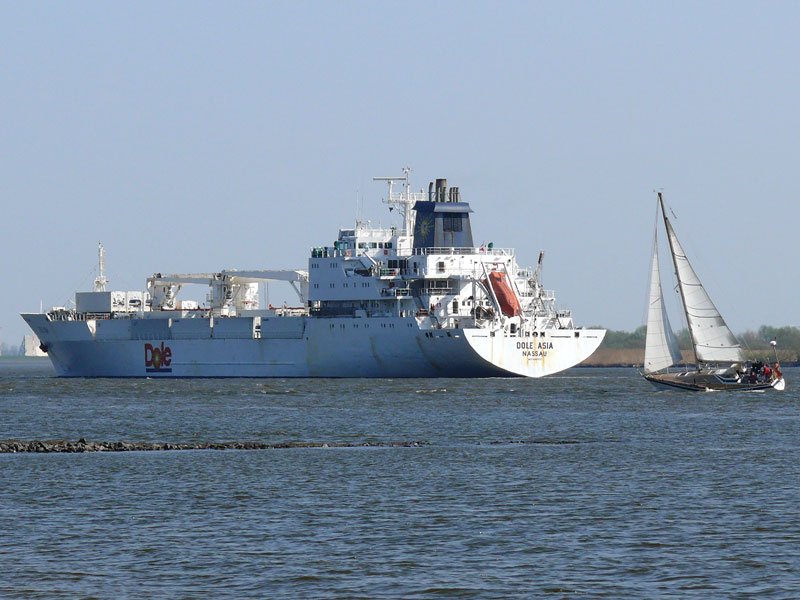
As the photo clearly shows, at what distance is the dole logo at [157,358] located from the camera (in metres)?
109

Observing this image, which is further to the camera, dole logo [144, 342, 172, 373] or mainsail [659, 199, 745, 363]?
dole logo [144, 342, 172, 373]

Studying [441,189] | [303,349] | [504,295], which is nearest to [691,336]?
[504,295]

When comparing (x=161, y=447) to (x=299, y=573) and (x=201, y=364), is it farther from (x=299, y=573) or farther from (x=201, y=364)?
(x=201, y=364)

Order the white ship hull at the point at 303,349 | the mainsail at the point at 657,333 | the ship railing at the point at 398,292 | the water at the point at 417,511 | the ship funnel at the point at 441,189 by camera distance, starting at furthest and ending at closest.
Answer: the ship funnel at the point at 441,189
the ship railing at the point at 398,292
the white ship hull at the point at 303,349
the mainsail at the point at 657,333
the water at the point at 417,511

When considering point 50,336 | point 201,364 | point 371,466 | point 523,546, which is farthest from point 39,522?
point 50,336

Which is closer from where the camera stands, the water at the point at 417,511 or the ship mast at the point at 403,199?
the water at the point at 417,511

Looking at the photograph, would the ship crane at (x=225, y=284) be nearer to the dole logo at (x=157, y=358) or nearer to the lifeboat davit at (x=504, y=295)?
the dole logo at (x=157, y=358)

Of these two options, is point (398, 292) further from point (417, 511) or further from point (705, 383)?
point (417, 511)

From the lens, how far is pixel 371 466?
3834cm

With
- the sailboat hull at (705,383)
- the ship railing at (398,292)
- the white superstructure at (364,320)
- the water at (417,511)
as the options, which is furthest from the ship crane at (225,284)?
the water at (417,511)

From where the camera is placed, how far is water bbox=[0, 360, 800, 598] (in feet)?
75.3

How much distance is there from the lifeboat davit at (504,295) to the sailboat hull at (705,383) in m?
17.9

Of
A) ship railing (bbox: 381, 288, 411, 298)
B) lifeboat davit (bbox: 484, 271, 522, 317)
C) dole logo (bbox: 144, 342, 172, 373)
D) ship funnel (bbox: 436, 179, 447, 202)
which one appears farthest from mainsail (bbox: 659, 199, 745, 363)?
dole logo (bbox: 144, 342, 172, 373)

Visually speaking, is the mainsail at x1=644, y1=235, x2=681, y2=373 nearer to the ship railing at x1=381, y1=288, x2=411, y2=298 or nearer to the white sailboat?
the white sailboat
